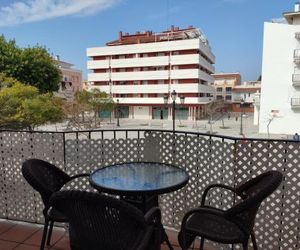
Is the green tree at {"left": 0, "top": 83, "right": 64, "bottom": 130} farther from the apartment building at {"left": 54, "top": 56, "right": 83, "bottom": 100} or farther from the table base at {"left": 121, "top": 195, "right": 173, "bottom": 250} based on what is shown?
the apartment building at {"left": 54, "top": 56, "right": 83, "bottom": 100}

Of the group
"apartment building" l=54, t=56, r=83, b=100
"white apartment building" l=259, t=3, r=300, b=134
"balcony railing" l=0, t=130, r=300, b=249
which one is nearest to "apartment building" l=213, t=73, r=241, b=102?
"apartment building" l=54, t=56, r=83, b=100

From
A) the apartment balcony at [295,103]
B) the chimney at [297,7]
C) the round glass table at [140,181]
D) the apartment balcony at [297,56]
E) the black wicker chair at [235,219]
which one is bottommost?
the black wicker chair at [235,219]

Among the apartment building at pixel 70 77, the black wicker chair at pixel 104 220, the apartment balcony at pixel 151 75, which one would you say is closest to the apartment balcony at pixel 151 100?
the apartment balcony at pixel 151 75

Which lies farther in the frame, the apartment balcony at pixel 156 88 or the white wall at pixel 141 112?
the white wall at pixel 141 112

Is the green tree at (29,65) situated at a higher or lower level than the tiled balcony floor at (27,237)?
higher

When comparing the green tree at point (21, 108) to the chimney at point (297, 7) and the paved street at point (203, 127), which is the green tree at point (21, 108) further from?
the chimney at point (297, 7)

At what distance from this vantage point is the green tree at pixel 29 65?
16.3 metres

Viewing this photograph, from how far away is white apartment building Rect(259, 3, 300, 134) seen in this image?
2070 cm

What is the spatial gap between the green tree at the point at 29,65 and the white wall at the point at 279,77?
1669 centimetres

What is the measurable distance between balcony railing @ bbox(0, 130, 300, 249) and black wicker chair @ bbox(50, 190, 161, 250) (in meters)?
1.10

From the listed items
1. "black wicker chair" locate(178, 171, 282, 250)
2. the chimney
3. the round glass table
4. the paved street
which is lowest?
the paved street

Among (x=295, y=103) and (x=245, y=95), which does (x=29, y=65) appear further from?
(x=245, y=95)

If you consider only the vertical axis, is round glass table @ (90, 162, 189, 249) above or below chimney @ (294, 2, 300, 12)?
below

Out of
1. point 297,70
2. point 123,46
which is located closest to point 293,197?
point 297,70
